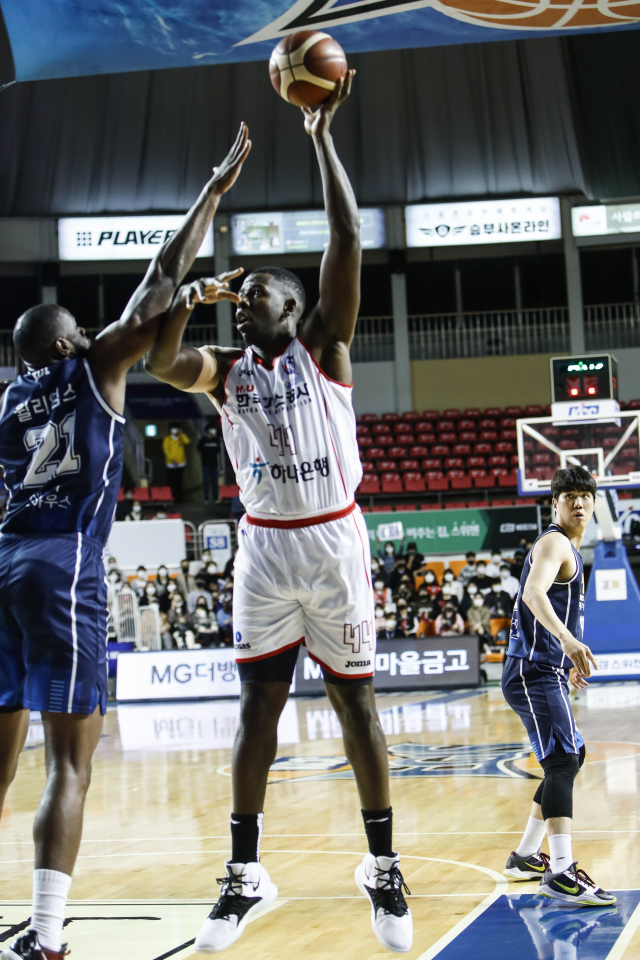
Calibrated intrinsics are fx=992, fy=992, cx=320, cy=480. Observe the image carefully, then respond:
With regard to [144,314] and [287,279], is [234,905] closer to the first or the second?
[144,314]

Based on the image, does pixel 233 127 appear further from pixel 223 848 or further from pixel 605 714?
pixel 223 848

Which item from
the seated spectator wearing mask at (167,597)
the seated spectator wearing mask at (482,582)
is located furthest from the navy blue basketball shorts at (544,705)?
the seated spectator wearing mask at (167,597)

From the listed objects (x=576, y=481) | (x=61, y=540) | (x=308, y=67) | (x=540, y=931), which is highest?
(x=308, y=67)

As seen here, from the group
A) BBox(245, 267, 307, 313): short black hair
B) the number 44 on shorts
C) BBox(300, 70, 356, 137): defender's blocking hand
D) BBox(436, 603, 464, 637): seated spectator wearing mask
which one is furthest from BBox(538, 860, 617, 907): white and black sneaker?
BBox(436, 603, 464, 637): seated spectator wearing mask

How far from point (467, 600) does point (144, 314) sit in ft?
42.6

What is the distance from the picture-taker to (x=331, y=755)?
8758 millimetres

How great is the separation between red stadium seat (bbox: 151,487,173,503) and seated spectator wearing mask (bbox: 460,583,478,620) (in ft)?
27.6

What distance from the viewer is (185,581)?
17.8 metres

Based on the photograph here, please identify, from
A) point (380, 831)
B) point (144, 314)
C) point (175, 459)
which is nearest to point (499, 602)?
point (175, 459)

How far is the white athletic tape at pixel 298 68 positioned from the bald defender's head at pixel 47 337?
A: 119cm

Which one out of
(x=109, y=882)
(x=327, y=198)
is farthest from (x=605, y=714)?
(x=327, y=198)

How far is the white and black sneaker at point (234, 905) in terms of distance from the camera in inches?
131

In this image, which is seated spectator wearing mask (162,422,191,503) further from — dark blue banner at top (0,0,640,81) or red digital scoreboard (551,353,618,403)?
red digital scoreboard (551,353,618,403)

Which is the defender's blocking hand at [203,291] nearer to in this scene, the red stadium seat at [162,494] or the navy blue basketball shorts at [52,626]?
the navy blue basketball shorts at [52,626]
